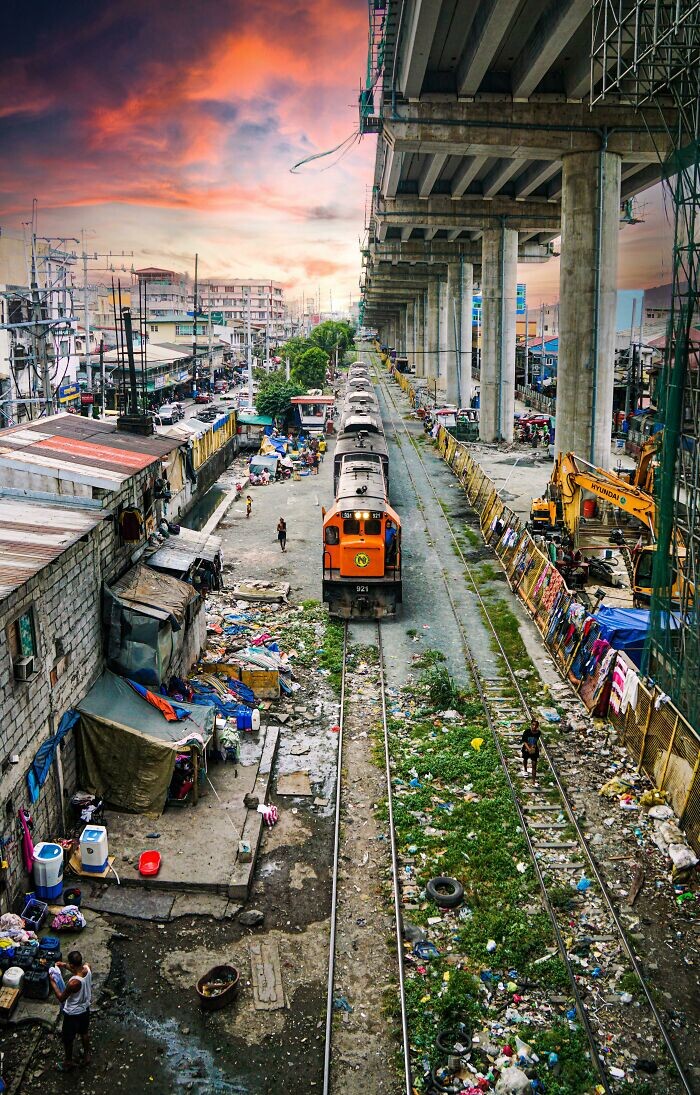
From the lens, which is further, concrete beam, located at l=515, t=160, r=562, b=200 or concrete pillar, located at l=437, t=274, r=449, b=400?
concrete pillar, located at l=437, t=274, r=449, b=400

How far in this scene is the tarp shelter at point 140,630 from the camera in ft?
47.7

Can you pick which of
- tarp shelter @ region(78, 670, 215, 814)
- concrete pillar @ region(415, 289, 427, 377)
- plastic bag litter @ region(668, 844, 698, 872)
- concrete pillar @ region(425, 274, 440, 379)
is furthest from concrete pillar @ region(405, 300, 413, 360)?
plastic bag litter @ region(668, 844, 698, 872)

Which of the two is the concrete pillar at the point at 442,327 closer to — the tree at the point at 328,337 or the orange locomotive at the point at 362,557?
the tree at the point at 328,337

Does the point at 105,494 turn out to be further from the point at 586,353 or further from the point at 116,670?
the point at 586,353

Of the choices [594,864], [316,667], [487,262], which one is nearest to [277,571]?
[316,667]

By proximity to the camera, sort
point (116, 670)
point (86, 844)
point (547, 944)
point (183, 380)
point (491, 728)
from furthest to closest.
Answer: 1. point (183, 380)
2. point (491, 728)
3. point (116, 670)
4. point (86, 844)
5. point (547, 944)

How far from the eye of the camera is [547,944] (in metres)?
10.5

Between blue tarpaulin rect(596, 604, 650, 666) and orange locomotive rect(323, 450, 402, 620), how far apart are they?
5736 mm

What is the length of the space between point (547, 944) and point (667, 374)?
31.0 feet

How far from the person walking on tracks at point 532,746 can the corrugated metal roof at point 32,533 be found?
7.74m

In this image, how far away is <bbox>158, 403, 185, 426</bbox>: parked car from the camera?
52.6 m

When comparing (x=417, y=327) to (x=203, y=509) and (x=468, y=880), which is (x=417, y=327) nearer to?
(x=203, y=509)

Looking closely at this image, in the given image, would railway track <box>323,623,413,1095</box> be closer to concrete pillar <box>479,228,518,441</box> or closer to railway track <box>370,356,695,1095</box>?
railway track <box>370,356,695,1095</box>

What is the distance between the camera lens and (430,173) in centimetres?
4038
